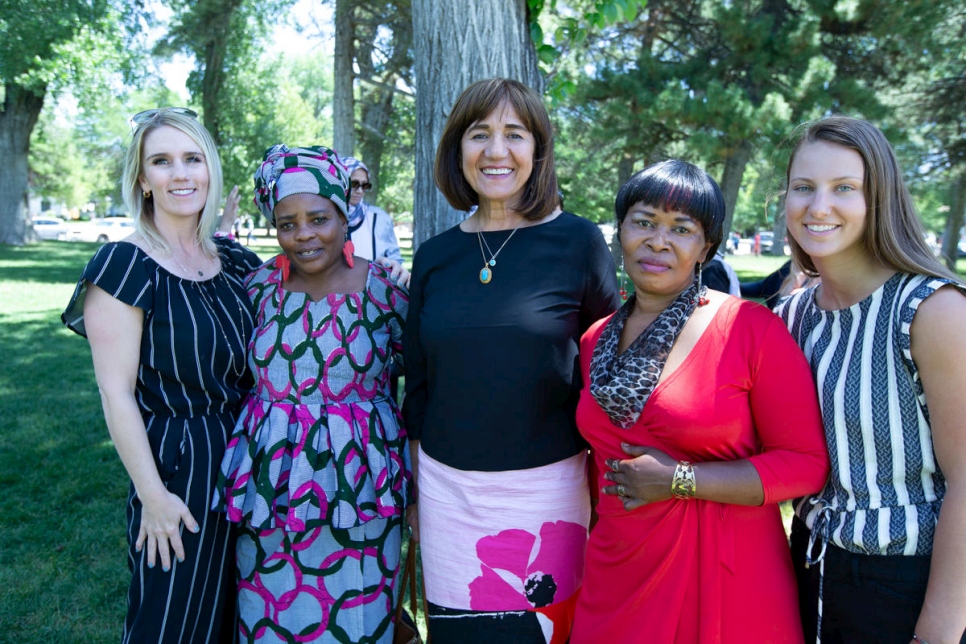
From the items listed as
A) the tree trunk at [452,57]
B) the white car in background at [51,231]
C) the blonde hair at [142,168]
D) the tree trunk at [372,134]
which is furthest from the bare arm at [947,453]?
the white car in background at [51,231]

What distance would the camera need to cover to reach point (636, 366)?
194 centimetres

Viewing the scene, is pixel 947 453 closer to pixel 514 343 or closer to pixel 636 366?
pixel 636 366

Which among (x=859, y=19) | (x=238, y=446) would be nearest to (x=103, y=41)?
(x=859, y=19)

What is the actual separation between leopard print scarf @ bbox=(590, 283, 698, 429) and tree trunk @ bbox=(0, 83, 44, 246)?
2670cm

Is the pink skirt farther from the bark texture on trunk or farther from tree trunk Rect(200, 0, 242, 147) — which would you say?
tree trunk Rect(200, 0, 242, 147)

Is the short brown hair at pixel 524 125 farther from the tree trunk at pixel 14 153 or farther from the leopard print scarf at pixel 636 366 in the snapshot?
the tree trunk at pixel 14 153

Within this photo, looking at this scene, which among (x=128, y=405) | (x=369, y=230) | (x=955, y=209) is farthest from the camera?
(x=955, y=209)

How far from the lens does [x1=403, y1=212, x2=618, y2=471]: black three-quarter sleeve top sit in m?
2.26

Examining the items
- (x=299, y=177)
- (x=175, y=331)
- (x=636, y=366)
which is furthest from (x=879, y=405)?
(x=175, y=331)

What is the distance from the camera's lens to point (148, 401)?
8.16ft

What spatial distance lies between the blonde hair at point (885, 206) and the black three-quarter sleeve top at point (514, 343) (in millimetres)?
785

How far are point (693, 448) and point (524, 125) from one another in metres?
1.18

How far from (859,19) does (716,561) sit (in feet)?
44.4

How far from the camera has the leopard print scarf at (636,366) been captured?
1923mm
